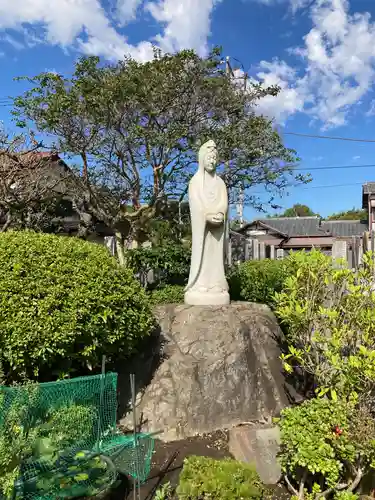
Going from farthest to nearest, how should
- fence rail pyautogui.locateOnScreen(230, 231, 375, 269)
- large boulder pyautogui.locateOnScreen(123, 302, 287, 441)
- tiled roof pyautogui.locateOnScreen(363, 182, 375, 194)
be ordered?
1. tiled roof pyautogui.locateOnScreen(363, 182, 375, 194)
2. fence rail pyautogui.locateOnScreen(230, 231, 375, 269)
3. large boulder pyautogui.locateOnScreen(123, 302, 287, 441)

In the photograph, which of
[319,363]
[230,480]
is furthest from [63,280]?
[319,363]

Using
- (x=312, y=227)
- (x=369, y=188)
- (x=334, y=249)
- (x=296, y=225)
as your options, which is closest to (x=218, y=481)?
(x=334, y=249)

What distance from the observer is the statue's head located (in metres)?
6.18

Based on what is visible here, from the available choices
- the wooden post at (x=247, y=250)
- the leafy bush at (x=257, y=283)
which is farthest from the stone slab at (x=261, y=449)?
the wooden post at (x=247, y=250)

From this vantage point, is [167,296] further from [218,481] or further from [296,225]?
[296,225]

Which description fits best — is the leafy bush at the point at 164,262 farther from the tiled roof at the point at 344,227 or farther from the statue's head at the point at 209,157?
the tiled roof at the point at 344,227

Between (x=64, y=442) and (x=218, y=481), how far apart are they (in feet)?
3.90

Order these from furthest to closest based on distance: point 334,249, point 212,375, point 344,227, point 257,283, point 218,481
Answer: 1. point 344,227
2. point 334,249
3. point 257,283
4. point 212,375
5. point 218,481

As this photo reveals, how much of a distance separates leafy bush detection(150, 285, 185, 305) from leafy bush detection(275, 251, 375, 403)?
7.85ft

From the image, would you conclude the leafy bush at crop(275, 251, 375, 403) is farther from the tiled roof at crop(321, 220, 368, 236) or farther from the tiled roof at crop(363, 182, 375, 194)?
the tiled roof at crop(321, 220, 368, 236)

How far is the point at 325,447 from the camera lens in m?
3.30

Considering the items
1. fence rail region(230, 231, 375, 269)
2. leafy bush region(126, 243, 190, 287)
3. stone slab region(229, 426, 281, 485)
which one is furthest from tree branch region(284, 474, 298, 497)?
fence rail region(230, 231, 375, 269)

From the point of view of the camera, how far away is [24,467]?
286 centimetres

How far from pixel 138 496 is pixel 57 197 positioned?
10.0m
